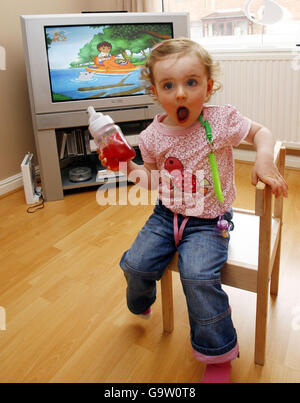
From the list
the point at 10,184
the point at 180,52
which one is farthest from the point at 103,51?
the point at 180,52

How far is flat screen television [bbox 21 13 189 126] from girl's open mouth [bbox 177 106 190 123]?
105 cm

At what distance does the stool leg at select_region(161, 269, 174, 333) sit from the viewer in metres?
1.10

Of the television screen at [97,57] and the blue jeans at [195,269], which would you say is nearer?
the blue jeans at [195,269]

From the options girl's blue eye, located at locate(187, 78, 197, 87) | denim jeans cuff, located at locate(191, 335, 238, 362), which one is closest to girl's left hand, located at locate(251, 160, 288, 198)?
A: girl's blue eye, located at locate(187, 78, 197, 87)

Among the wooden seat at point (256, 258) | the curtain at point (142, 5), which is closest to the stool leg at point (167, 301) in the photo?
the wooden seat at point (256, 258)

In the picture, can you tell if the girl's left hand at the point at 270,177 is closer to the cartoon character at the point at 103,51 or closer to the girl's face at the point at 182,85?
the girl's face at the point at 182,85

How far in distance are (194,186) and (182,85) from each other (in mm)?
261

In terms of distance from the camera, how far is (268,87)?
2.26 metres

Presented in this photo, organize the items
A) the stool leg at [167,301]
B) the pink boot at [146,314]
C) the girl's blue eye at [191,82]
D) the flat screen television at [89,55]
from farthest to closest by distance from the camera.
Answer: the flat screen television at [89,55], the pink boot at [146,314], the stool leg at [167,301], the girl's blue eye at [191,82]

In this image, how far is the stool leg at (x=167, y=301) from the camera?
1098mm

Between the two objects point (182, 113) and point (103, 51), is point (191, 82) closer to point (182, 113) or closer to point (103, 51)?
point (182, 113)

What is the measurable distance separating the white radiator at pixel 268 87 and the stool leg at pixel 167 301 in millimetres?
1560

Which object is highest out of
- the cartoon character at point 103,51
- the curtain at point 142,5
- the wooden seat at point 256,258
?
the curtain at point 142,5

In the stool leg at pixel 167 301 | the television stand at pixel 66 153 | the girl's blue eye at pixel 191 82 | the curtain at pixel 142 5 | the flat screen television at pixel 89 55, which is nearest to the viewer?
the girl's blue eye at pixel 191 82
